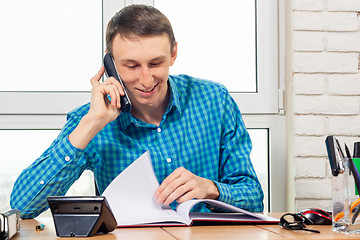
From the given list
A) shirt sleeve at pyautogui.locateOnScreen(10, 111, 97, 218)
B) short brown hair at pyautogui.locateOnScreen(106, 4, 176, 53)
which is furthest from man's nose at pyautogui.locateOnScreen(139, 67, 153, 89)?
shirt sleeve at pyautogui.locateOnScreen(10, 111, 97, 218)

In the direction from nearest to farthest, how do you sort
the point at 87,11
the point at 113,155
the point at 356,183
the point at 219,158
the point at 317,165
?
the point at 356,183 → the point at 113,155 → the point at 219,158 → the point at 317,165 → the point at 87,11

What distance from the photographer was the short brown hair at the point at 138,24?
1.44 m

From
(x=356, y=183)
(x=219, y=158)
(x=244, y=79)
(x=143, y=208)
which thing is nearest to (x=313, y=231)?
(x=356, y=183)

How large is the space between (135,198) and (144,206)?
1.1 inches

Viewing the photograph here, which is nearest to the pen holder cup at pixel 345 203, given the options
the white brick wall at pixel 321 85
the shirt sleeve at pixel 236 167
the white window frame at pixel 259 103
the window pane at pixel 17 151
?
the shirt sleeve at pixel 236 167

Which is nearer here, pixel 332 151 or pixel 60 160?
pixel 332 151

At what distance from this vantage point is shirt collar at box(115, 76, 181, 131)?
149cm

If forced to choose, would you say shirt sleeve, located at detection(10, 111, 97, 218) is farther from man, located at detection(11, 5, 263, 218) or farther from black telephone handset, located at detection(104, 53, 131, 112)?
black telephone handset, located at detection(104, 53, 131, 112)

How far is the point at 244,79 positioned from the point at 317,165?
0.47 m

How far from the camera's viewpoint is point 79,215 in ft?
2.92

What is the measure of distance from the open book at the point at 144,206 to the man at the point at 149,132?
0.37 ft

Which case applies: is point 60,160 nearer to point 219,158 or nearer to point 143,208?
point 143,208

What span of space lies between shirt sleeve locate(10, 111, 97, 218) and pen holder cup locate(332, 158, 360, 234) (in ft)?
2.36

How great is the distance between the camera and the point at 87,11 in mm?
2021
